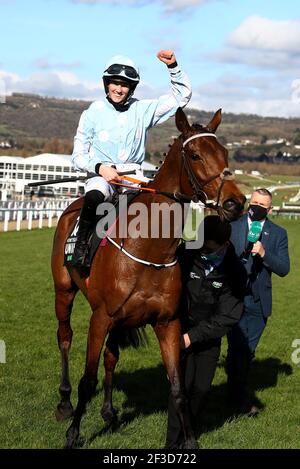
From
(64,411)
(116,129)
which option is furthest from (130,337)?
(116,129)

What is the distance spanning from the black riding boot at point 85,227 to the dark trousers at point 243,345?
5.60 feet

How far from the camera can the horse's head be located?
4.42 m

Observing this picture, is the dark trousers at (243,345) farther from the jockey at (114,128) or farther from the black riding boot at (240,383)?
the jockey at (114,128)

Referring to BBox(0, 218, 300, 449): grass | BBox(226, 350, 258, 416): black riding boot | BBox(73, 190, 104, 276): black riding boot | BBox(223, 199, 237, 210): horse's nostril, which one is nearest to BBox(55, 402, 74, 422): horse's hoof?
BBox(0, 218, 300, 449): grass

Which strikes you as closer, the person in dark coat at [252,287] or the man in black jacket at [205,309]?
the man in black jacket at [205,309]

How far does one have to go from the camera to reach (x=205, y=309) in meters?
5.79

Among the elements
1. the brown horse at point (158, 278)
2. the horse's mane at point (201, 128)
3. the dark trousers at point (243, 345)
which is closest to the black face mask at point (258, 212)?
the dark trousers at point (243, 345)

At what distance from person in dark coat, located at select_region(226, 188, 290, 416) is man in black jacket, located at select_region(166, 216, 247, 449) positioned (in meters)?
0.66

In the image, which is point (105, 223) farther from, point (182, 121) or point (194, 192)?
point (182, 121)

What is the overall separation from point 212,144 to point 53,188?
58.7 m

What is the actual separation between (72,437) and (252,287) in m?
2.31

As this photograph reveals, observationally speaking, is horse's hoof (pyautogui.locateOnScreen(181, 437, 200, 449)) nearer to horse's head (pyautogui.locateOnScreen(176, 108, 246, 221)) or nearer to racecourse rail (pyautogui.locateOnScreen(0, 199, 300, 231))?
horse's head (pyautogui.locateOnScreen(176, 108, 246, 221))

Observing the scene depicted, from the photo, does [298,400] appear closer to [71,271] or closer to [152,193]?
[71,271]

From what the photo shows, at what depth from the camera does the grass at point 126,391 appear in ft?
18.3
